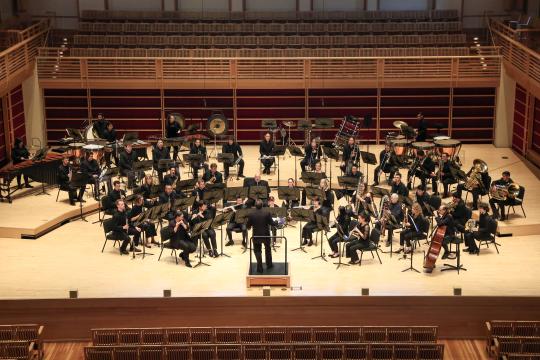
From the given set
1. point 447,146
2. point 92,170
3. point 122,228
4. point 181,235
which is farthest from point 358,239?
point 92,170

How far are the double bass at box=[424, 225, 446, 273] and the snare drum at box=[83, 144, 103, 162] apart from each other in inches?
317

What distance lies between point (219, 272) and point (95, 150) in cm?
557

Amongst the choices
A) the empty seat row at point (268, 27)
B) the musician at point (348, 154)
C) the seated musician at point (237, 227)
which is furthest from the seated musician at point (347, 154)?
the empty seat row at point (268, 27)

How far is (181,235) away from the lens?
1608 centimetres

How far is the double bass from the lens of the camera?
15.5m

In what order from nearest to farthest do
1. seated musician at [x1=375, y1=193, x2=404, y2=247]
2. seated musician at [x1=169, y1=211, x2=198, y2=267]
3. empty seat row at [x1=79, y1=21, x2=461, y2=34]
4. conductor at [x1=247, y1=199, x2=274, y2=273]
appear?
conductor at [x1=247, y1=199, x2=274, y2=273] < seated musician at [x1=169, y1=211, x2=198, y2=267] < seated musician at [x1=375, y1=193, x2=404, y2=247] < empty seat row at [x1=79, y1=21, x2=461, y2=34]

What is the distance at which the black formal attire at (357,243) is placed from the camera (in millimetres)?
15844

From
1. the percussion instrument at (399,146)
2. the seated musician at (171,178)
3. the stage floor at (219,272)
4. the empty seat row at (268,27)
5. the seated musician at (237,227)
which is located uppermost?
the empty seat row at (268,27)

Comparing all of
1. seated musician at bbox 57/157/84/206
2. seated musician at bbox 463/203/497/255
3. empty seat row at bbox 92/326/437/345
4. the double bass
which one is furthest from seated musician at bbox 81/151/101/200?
seated musician at bbox 463/203/497/255

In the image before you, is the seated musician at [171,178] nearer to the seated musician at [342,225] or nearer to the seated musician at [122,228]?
the seated musician at [122,228]

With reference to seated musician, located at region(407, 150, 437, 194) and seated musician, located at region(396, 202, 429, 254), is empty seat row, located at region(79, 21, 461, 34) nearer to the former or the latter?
seated musician, located at region(407, 150, 437, 194)

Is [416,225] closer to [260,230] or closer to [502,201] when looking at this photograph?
[502,201]

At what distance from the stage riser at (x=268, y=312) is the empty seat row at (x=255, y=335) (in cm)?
60

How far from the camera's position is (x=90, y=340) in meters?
15.0
